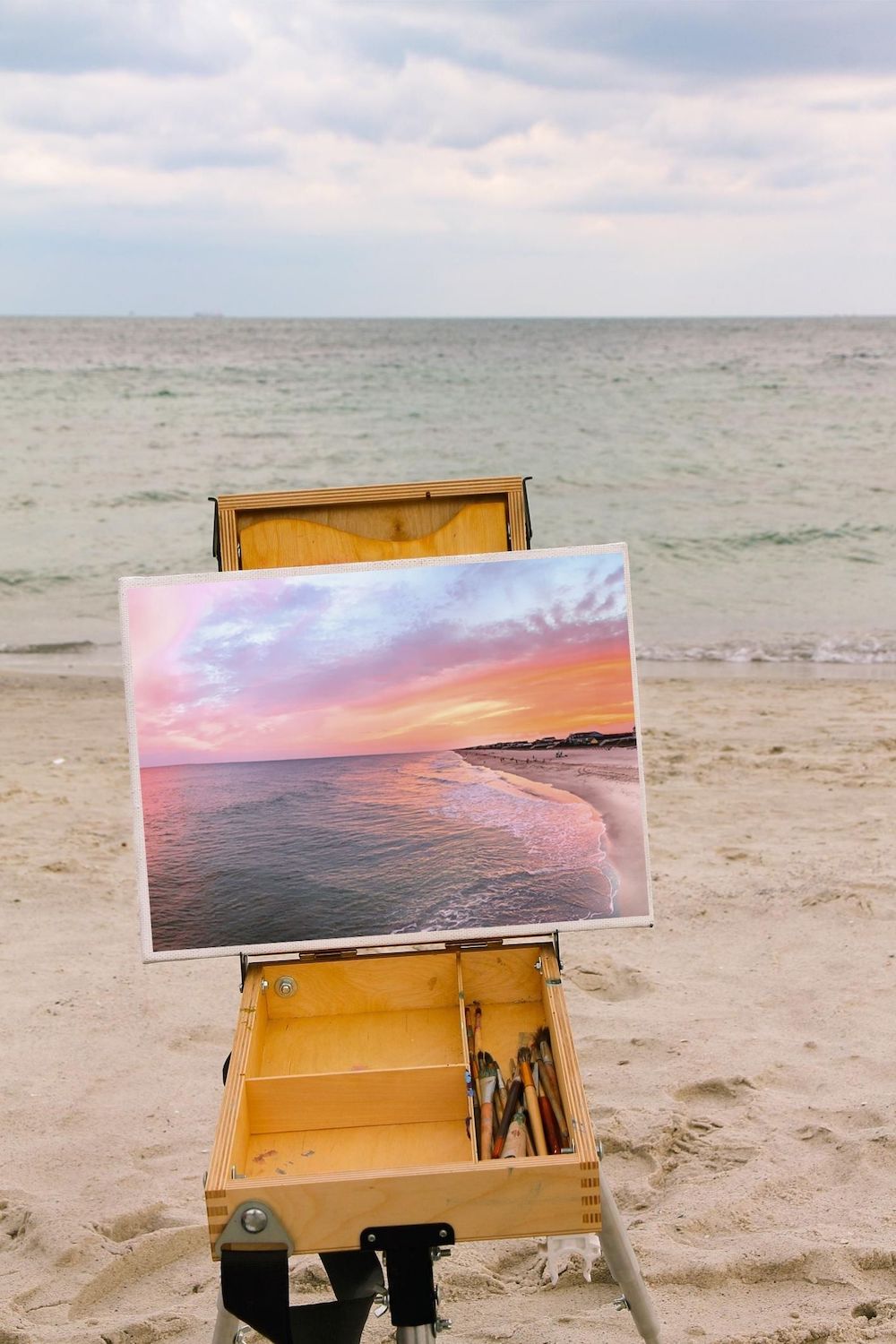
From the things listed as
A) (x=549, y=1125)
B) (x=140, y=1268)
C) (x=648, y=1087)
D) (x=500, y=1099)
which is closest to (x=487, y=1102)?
(x=500, y=1099)

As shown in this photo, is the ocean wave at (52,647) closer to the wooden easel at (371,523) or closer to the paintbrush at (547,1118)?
the wooden easel at (371,523)

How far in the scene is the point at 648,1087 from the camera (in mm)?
3451

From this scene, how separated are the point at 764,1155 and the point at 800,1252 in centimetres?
41

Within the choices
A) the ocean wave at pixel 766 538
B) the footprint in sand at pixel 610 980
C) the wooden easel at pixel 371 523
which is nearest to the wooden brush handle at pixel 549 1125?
the wooden easel at pixel 371 523

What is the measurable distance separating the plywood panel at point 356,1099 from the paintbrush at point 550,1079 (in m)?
0.15

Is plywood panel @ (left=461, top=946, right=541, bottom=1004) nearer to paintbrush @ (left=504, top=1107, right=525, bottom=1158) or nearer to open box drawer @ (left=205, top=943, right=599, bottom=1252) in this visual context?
open box drawer @ (left=205, top=943, right=599, bottom=1252)

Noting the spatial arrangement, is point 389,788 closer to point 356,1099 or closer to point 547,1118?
point 356,1099

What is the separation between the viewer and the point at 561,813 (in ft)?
8.21

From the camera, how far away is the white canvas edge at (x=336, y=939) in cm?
236

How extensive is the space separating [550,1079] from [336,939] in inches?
19.0

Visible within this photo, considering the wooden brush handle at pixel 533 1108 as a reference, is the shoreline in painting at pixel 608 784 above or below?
above

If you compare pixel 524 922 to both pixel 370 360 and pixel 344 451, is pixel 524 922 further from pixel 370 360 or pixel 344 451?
pixel 370 360

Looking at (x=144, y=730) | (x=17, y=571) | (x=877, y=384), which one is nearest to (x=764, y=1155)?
(x=144, y=730)

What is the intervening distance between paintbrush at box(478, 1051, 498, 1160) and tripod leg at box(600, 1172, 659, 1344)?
240 mm
